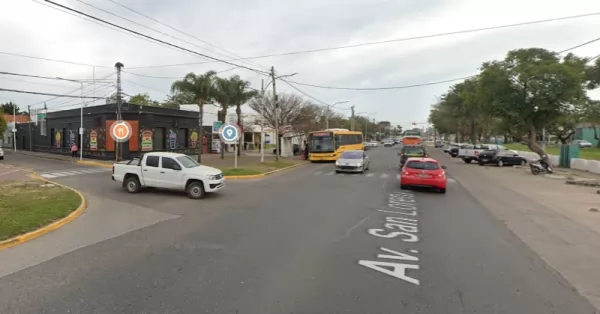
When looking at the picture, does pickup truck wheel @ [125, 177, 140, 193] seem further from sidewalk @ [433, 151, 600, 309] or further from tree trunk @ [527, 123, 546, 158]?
tree trunk @ [527, 123, 546, 158]

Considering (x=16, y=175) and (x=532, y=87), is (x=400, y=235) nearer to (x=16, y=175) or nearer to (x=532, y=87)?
(x=16, y=175)

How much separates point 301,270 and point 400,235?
3285 millimetres

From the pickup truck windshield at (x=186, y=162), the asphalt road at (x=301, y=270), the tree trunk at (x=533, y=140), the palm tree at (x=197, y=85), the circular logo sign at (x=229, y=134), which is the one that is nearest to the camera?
the asphalt road at (x=301, y=270)

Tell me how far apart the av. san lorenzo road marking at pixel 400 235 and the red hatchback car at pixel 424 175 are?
151cm

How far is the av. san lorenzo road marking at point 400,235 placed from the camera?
601 centimetres

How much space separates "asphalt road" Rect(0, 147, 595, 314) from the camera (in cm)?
466

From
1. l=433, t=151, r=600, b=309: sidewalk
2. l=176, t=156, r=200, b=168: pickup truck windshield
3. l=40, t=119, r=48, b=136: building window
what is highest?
l=40, t=119, r=48, b=136: building window

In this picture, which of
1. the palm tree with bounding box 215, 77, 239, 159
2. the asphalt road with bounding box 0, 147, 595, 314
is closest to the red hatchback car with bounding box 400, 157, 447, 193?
the asphalt road with bounding box 0, 147, 595, 314

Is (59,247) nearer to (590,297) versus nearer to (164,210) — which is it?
(164,210)

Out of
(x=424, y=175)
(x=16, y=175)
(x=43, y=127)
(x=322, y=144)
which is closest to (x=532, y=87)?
(x=424, y=175)

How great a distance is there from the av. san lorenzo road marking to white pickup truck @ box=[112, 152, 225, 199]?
6.09m

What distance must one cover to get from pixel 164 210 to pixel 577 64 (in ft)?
94.2

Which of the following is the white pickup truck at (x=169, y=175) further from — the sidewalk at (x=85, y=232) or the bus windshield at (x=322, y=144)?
the bus windshield at (x=322, y=144)

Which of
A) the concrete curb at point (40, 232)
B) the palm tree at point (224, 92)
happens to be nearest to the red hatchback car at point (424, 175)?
the concrete curb at point (40, 232)
